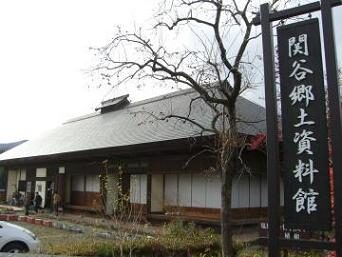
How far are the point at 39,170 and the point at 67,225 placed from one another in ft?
44.0

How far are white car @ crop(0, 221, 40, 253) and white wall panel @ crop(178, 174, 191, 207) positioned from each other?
9392 mm

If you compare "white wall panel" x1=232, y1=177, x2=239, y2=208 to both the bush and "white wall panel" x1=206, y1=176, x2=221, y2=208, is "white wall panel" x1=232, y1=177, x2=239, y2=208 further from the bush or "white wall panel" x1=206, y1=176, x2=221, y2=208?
the bush

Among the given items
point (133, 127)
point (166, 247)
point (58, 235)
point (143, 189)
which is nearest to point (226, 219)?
point (166, 247)

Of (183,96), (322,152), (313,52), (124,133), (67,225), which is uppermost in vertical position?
(183,96)

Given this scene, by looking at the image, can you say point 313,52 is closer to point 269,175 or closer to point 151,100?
point 269,175

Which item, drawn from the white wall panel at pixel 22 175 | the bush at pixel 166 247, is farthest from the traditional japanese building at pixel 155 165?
the white wall panel at pixel 22 175

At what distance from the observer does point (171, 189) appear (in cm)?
2219

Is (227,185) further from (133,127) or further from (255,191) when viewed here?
(133,127)

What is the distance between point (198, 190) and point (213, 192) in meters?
0.98

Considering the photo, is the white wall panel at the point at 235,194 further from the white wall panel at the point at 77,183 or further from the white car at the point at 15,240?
the white wall panel at the point at 77,183

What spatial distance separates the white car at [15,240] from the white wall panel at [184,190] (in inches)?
370

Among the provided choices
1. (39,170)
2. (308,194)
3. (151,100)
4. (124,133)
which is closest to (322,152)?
(308,194)

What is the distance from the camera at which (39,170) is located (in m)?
34.3

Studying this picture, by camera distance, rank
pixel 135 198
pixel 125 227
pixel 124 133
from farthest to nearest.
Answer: pixel 124 133
pixel 135 198
pixel 125 227
